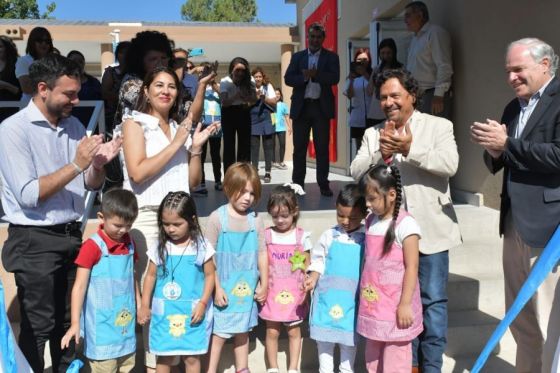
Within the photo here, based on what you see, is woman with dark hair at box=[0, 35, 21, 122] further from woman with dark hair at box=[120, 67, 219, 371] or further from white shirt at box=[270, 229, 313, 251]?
white shirt at box=[270, 229, 313, 251]

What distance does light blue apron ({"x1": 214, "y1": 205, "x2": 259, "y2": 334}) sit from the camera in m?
3.11

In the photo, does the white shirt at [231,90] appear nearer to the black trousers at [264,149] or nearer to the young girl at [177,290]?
the black trousers at [264,149]

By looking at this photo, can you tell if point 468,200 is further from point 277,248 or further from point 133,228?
point 133,228

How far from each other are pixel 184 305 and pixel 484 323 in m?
2.15

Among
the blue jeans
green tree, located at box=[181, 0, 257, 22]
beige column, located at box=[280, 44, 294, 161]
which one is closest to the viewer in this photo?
the blue jeans

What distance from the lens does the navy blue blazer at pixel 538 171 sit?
2549 mm

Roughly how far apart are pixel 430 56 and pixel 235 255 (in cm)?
332

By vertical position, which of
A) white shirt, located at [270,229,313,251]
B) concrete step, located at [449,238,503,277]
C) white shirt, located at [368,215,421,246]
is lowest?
concrete step, located at [449,238,503,277]

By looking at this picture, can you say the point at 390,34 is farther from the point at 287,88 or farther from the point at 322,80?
the point at 287,88

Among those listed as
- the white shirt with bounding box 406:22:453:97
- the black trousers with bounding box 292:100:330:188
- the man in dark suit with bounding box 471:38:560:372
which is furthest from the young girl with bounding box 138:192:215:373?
the white shirt with bounding box 406:22:453:97

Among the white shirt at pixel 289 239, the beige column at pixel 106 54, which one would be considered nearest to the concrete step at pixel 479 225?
the white shirt at pixel 289 239

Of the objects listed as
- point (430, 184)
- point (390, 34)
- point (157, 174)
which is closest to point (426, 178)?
point (430, 184)

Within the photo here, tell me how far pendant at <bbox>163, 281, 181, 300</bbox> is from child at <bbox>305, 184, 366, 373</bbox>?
29.7 inches

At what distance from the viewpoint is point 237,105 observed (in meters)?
6.15
